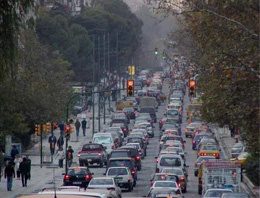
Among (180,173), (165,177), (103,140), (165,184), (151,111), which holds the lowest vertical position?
(151,111)

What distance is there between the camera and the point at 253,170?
44.8 meters

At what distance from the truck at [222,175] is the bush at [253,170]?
4523mm

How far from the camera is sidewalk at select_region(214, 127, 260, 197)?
42.1 m

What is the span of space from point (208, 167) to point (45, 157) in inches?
830

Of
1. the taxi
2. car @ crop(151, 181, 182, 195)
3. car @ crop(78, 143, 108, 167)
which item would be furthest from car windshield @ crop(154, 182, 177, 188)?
the taxi

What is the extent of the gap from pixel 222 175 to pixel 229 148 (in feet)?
96.6

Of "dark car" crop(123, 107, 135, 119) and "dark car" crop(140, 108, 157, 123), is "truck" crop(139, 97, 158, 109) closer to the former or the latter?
"dark car" crop(140, 108, 157, 123)

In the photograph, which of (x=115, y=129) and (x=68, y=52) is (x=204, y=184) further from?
(x=68, y=52)

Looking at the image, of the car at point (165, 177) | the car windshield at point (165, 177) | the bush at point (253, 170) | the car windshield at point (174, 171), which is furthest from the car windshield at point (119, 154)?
the car windshield at point (165, 177)

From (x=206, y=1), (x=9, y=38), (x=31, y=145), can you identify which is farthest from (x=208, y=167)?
(x=31, y=145)

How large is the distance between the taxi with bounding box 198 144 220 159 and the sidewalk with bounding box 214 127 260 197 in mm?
2931

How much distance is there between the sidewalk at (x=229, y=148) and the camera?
42078mm

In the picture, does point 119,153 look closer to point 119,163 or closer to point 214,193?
point 119,163

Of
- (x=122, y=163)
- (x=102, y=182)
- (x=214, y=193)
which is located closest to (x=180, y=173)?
(x=122, y=163)
